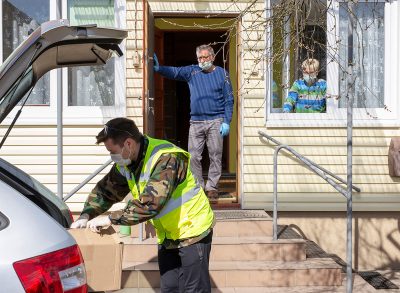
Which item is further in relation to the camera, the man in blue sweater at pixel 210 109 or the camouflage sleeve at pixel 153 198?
the man in blue sweater at pixel 210 109

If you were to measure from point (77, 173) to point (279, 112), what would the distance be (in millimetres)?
2371

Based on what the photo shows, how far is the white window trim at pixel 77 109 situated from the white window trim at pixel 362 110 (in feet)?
5.39

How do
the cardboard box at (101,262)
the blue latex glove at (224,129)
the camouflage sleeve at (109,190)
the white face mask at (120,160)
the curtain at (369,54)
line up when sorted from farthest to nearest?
the curtain at (369,54) → the blue latex glove at (224,129) → the camouflage sleeve at (109,190) → the white face mask at (120,160) → the cardboard box at (101,262)

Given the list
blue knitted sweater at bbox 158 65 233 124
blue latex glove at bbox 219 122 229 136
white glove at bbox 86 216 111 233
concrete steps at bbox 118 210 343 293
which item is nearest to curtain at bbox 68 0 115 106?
blue knitted sweater at bbox 158 65 233 124

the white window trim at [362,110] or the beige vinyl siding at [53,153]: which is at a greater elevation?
the white window trim at [362,110]

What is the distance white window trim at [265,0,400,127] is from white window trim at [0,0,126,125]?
1.64 m

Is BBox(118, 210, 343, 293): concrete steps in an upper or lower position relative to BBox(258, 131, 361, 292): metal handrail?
lower

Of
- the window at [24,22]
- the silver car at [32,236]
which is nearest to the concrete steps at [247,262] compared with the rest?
the window at [24,22]

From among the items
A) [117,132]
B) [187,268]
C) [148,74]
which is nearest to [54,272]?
[117,132]

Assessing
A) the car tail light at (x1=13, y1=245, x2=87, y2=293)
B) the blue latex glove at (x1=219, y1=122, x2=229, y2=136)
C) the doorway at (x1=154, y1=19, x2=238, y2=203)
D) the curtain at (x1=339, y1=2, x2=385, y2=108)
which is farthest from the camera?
the doorway at (x1=154, y1=19, x2=238, y2=203)

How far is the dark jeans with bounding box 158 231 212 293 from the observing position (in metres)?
4.79

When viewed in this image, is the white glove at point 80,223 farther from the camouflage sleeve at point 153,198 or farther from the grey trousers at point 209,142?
the grey trousers at point 209,142

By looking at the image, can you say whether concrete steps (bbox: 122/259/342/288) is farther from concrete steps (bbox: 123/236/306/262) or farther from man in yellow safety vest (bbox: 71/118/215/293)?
man in yellow safety vest (bbox: 71/118/215/293)

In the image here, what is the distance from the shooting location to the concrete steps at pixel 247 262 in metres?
7.31
